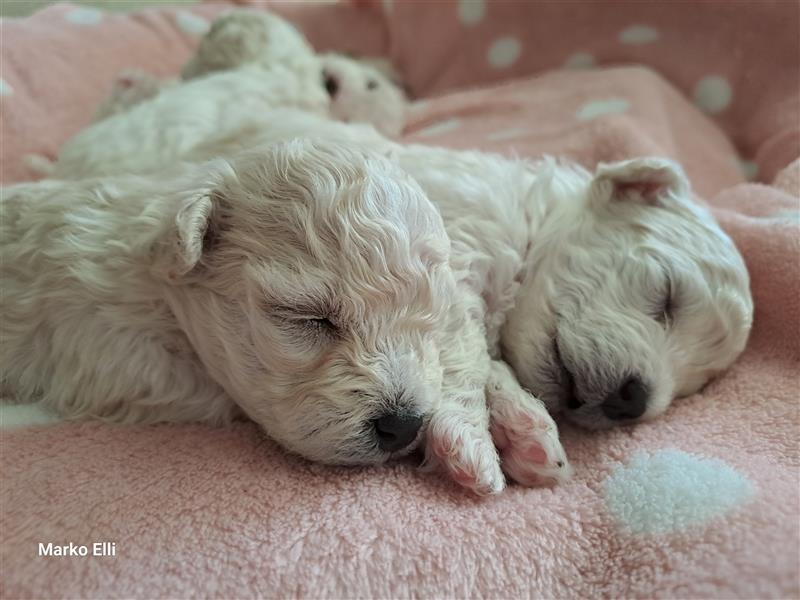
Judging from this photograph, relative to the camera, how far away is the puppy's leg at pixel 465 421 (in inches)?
49.6

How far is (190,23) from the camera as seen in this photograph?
311cm

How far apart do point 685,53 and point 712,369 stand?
5.49ft

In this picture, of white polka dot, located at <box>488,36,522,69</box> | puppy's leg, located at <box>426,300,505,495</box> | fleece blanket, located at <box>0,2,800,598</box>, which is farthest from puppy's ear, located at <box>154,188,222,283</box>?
white polka dot, located at <box>488,36,522,69</box>

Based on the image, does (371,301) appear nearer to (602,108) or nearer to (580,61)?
(602,108)

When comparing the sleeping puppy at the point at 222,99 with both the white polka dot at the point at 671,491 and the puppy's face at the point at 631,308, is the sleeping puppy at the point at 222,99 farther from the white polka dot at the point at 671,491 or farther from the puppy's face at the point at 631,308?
the white polka dot at the point at 671,491

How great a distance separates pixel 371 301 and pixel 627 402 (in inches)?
25.1

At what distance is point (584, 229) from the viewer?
1.74 meters

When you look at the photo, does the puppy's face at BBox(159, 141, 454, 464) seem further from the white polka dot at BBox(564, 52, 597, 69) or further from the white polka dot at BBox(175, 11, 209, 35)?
the white polka dot at BBox(175, 11, 209, 35)

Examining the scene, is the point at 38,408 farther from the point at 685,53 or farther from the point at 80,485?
the point at 685,53

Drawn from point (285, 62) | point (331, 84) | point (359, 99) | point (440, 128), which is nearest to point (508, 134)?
point (440, 128)

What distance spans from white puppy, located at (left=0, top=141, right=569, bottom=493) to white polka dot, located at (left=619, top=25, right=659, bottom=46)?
6.10 feet

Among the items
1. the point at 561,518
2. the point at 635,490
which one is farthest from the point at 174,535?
the point at 635,490

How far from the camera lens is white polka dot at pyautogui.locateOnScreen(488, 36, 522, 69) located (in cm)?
301

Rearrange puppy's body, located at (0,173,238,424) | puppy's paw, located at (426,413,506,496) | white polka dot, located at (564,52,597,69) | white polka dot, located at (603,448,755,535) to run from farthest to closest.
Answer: white polka dot, located at (564,52,597,69), puppy's body, located at (0,173,238,424), puppy's paw, located at (426,413,506,496), white polka dot, located at (603,448,755,535)
